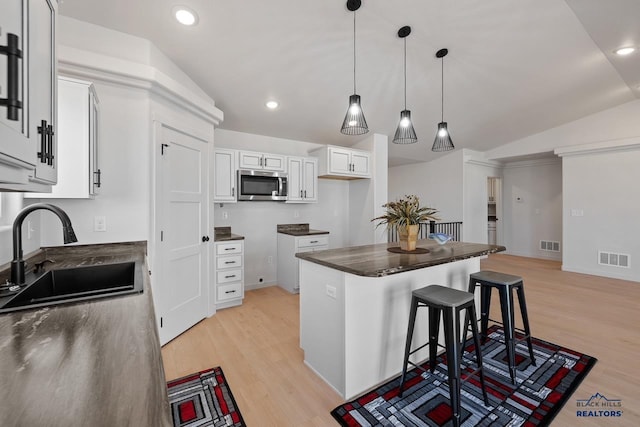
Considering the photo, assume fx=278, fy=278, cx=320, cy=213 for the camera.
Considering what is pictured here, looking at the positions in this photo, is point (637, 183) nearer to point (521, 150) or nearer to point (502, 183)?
point (521, 150)

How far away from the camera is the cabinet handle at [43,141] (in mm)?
915

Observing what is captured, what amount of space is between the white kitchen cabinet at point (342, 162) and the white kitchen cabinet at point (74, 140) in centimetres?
311

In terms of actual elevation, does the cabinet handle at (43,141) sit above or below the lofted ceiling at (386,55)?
below

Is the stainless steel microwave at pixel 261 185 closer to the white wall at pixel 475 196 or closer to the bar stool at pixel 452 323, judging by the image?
the bar stool at pixel 452 323

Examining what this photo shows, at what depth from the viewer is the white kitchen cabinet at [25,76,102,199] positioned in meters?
1.84

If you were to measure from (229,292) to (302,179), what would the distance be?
2.02m

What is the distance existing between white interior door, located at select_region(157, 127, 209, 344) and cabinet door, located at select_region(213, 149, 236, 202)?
54 centimetres

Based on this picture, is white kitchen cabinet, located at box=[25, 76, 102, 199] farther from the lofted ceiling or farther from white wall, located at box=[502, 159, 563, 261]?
white wall, located at box=[502, 159, 563, 261]

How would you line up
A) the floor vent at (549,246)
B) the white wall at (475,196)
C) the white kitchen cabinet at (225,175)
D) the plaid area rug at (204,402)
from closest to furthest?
the plaid area rug at (204,402)
the white kitchen cabinet at (225,175)
the white wall at (475,196)
the floor vent at (549,246)

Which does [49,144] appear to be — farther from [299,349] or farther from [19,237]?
[299,349]

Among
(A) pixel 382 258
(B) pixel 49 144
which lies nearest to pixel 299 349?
(A) pixel 382 258

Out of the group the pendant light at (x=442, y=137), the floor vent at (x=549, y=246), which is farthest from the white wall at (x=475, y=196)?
the pendant light at (x=442, y=137)

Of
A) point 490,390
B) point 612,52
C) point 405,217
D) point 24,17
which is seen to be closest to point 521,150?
point 612,52

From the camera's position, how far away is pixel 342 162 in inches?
182
